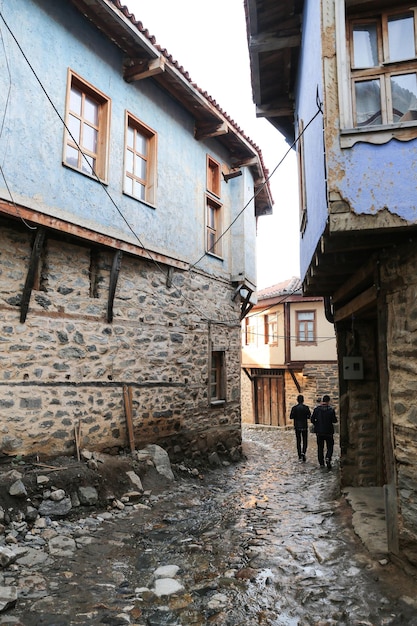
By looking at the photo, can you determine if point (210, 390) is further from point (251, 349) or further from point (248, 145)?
point (251, 349)

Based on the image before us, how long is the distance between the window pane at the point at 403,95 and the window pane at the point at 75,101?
488cm

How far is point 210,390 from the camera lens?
9953 millimetres

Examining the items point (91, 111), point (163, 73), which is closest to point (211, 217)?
point (163, 73)

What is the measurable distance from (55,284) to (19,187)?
1501mm

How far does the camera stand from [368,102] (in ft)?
13.3

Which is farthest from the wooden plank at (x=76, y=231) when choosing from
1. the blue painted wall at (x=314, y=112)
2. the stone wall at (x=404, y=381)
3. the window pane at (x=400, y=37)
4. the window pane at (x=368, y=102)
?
the window pane at (x=400, y=37)

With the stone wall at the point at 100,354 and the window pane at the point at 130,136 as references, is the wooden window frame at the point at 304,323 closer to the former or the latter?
the stone wall at the point at 100,354

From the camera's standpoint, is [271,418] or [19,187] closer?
[19,187]

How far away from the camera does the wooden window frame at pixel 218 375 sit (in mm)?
10570

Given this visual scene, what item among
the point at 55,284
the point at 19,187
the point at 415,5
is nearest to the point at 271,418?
the point at 55,284

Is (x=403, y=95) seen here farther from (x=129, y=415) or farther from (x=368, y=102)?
(x=129, y=415)

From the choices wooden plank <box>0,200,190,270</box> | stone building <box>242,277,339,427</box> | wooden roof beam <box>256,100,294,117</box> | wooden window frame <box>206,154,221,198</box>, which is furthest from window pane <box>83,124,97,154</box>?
stone building <box>242,277,339,427</box>

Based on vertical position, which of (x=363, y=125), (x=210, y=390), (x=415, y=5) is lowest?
(x=210, y=390)

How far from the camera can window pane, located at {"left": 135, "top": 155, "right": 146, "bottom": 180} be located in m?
8.20
